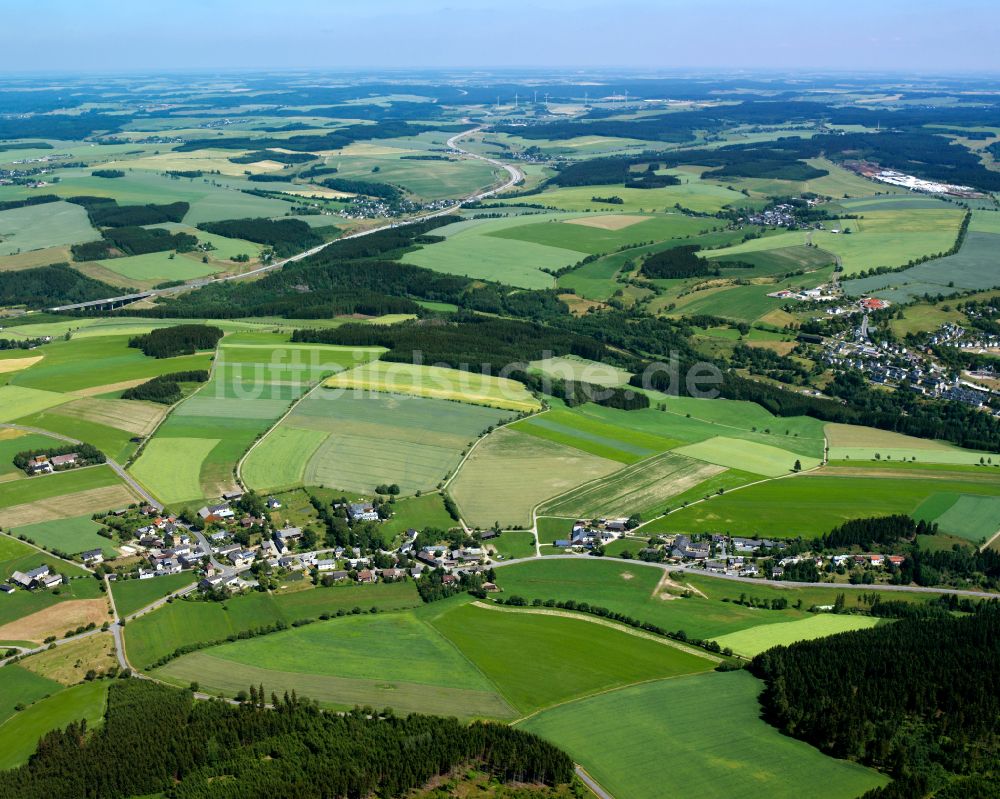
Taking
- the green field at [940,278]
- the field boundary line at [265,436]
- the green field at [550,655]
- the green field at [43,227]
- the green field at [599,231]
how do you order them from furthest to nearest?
the green field at [599,231] < the green field at [43,227] < the green field at [940,278] < the field boundary line at [265,436] < the green field at [550,655]

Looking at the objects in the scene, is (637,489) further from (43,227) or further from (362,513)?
(43,227)

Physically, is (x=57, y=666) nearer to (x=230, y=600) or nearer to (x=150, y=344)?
(x=230, y=600)

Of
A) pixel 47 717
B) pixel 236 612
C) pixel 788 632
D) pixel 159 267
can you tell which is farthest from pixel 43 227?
pixel 788 632

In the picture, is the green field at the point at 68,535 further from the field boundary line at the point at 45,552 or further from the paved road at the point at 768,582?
the paved road at the point at 768,582

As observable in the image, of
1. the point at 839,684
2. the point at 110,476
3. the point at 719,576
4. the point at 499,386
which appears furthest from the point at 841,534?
the point at 110,476

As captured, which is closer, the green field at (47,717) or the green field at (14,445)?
the green field at (47,717)

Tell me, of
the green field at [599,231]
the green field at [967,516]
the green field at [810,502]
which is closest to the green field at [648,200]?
the green field at [599,231]
